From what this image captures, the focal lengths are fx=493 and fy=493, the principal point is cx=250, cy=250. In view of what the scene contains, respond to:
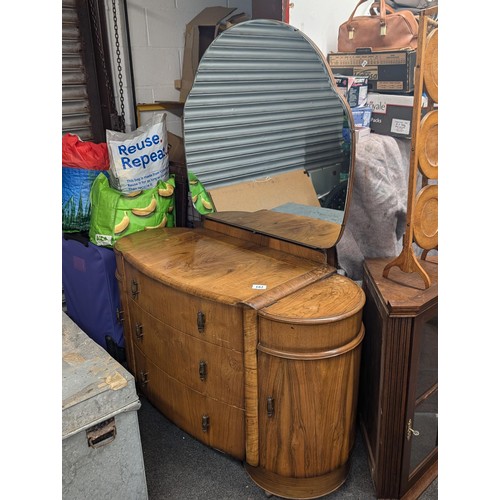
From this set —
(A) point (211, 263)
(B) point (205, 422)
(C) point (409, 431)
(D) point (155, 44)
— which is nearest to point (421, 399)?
(C) point (409, 431)

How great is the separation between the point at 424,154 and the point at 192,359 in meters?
1.06

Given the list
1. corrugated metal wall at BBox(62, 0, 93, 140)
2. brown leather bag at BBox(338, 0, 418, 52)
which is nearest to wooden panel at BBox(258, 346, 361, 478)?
brown leather bag at BBox(338, 0, 418, 52)

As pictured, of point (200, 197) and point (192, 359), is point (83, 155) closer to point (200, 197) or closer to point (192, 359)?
point (200, 197)

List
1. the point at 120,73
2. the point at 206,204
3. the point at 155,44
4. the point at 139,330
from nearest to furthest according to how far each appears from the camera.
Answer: the point at 139,330 < the point at 206,204 < the point at 120,73 < the point at 155,44

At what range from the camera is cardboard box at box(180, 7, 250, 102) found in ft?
8.51

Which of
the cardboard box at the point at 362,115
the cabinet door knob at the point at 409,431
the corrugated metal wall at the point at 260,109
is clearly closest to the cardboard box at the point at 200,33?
the corrugated metal wall at the point at 260,109

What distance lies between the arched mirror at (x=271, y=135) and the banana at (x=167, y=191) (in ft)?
0.68

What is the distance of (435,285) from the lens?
5.34ft

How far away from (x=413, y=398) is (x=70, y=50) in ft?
7.72

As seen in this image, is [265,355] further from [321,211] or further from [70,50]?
[70,50]

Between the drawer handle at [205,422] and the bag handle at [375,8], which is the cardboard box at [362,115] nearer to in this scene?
the bag handle at [375,8]

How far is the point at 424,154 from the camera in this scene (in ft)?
5.02

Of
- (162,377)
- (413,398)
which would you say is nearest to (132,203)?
(162,377)

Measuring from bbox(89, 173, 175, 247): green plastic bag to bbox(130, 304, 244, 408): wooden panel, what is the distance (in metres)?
0.42
